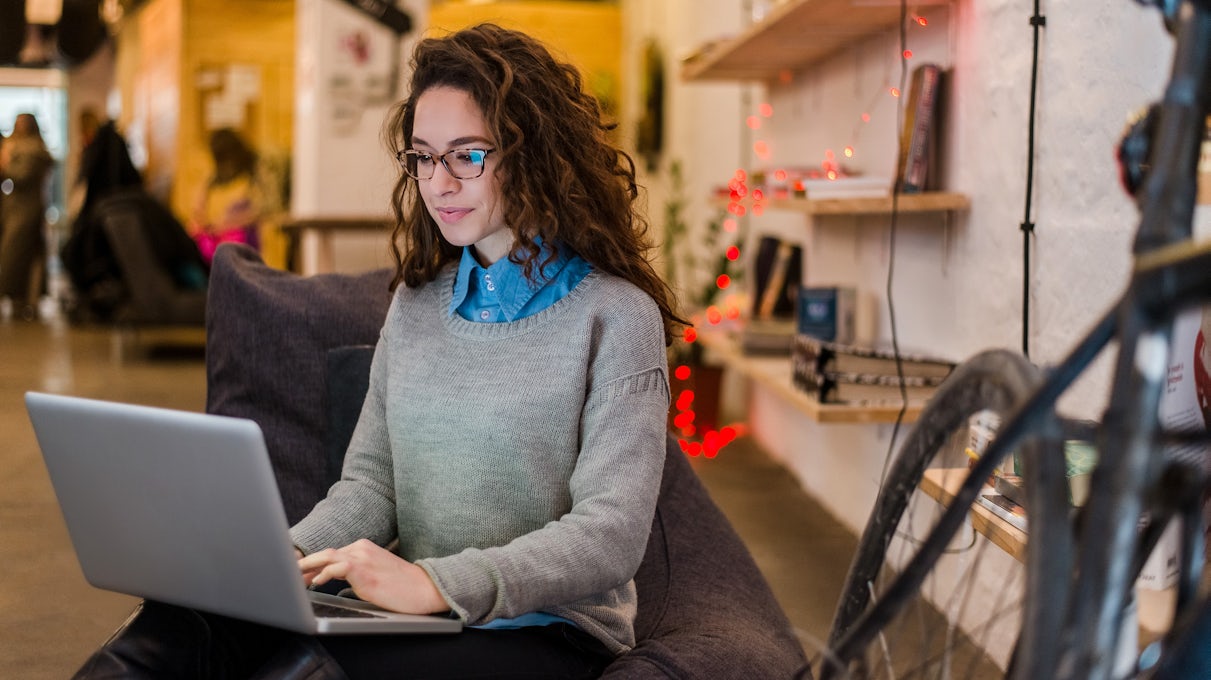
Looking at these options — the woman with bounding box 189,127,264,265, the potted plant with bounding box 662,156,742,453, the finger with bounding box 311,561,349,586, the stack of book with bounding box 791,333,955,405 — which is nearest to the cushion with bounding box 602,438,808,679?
the finger with bounding box 311,561,349,586

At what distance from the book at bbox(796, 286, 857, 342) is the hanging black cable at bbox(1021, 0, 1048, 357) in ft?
3.51

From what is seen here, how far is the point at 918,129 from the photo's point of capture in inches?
117

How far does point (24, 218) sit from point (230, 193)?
5.75 ft

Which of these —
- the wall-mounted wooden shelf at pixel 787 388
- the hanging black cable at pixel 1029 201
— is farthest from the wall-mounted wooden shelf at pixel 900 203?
the wall-mounted wooden shelf at pixel 787 388

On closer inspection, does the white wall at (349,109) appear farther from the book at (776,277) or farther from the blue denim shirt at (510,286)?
the blue denim shirt at (510,286)

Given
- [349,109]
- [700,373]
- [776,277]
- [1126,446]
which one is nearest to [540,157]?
[1126,446]

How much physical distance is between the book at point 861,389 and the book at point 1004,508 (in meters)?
1.34

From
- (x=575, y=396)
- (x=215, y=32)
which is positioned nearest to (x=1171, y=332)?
(x=575, y=396)

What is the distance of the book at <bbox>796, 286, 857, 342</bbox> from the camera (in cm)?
361

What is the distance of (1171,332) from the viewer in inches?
32.3

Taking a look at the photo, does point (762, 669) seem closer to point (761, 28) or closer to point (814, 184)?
point (814, 184)

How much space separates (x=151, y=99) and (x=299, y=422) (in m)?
11.8

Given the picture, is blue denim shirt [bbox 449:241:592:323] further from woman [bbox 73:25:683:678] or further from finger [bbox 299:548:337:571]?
finger [bbox 299:548:337:571]

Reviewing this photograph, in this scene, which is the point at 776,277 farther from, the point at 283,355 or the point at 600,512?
the point at 600,512
